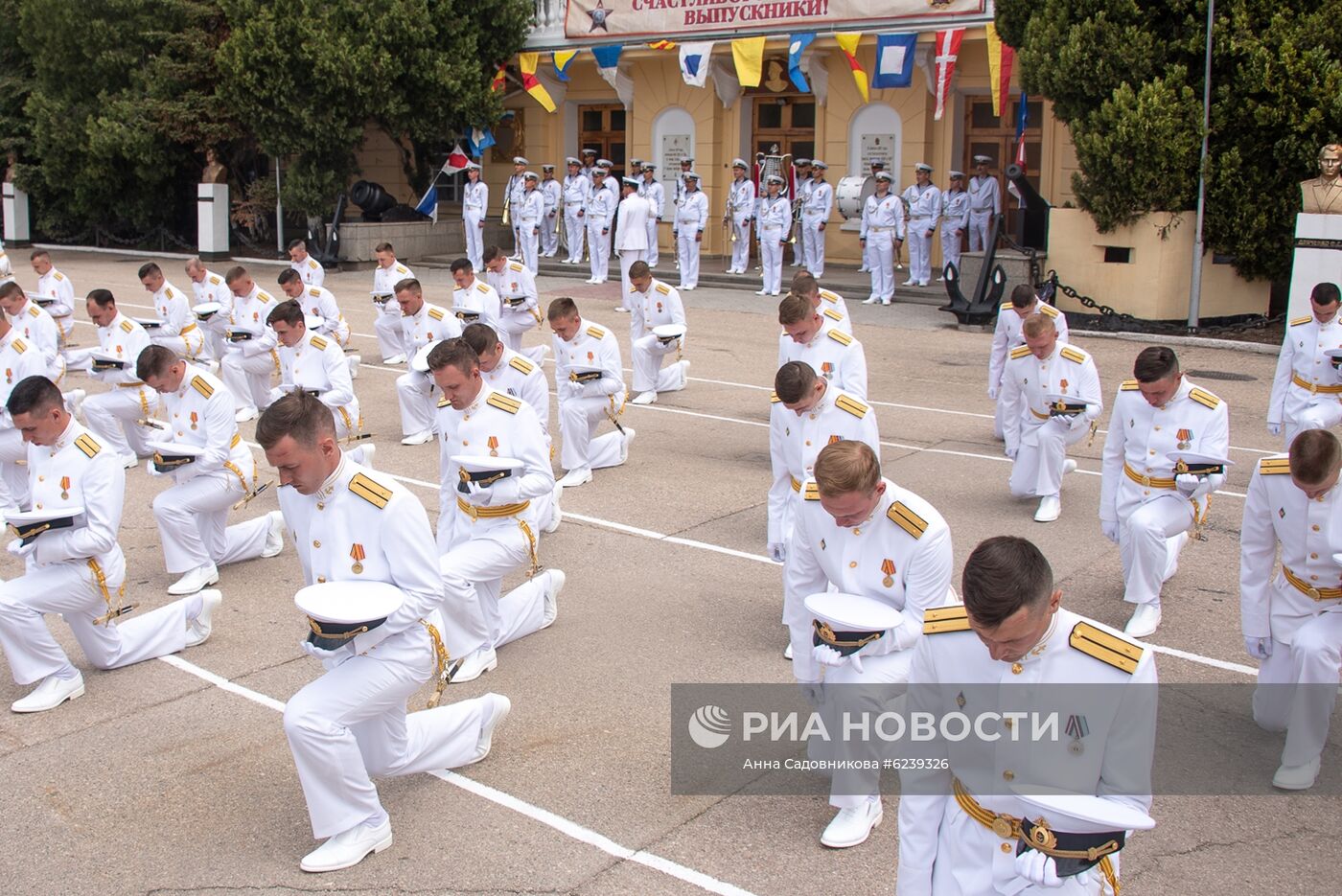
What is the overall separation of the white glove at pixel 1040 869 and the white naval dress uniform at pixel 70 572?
5213mm

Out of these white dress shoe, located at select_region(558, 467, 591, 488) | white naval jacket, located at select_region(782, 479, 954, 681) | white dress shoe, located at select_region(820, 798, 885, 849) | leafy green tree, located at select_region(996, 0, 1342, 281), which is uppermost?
leafy green tree, located at select_region(996, 0, 1342, 281)

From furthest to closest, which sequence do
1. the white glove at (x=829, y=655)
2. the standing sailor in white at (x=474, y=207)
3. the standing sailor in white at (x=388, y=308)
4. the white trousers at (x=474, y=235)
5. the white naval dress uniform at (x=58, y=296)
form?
the white trousers at (x=474, y=235) < the standing sailor in white at (x=474, y=207) < the standing sailor in white at (x=388, y=308) < the white naval dress uniform at (x=58, y=296) < the white glove at (x=829, y=655)

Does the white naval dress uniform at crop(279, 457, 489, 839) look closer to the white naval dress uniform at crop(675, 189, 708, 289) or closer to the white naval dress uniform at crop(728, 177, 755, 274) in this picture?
the white naval dress uniform at crop(675, 189, 708, 289)

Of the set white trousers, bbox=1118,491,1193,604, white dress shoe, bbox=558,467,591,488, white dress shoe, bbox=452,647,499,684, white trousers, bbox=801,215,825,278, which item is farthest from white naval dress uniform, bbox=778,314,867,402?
white trousers, bbox=801,215,825,278

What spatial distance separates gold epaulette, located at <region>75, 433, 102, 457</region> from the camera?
7051 millimetres

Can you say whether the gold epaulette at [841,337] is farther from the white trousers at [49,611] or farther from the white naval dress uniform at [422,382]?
the white trousers at [49,611]

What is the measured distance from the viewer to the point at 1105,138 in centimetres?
1803

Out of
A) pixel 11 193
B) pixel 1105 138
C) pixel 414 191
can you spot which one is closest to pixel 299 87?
pixel 414 191

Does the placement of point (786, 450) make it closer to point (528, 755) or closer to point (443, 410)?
point (443, 410)

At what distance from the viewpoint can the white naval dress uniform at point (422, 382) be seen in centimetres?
1267

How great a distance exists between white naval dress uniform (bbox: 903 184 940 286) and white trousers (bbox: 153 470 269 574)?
1628 cm

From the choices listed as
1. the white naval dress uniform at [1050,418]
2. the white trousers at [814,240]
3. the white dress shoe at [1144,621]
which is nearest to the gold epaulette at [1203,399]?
the white dress shoe at [1144,621]

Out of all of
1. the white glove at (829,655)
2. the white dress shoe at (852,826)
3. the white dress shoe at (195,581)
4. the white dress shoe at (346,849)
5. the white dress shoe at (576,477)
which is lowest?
the white dress shoe at (346,849)

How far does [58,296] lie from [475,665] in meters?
11.4
